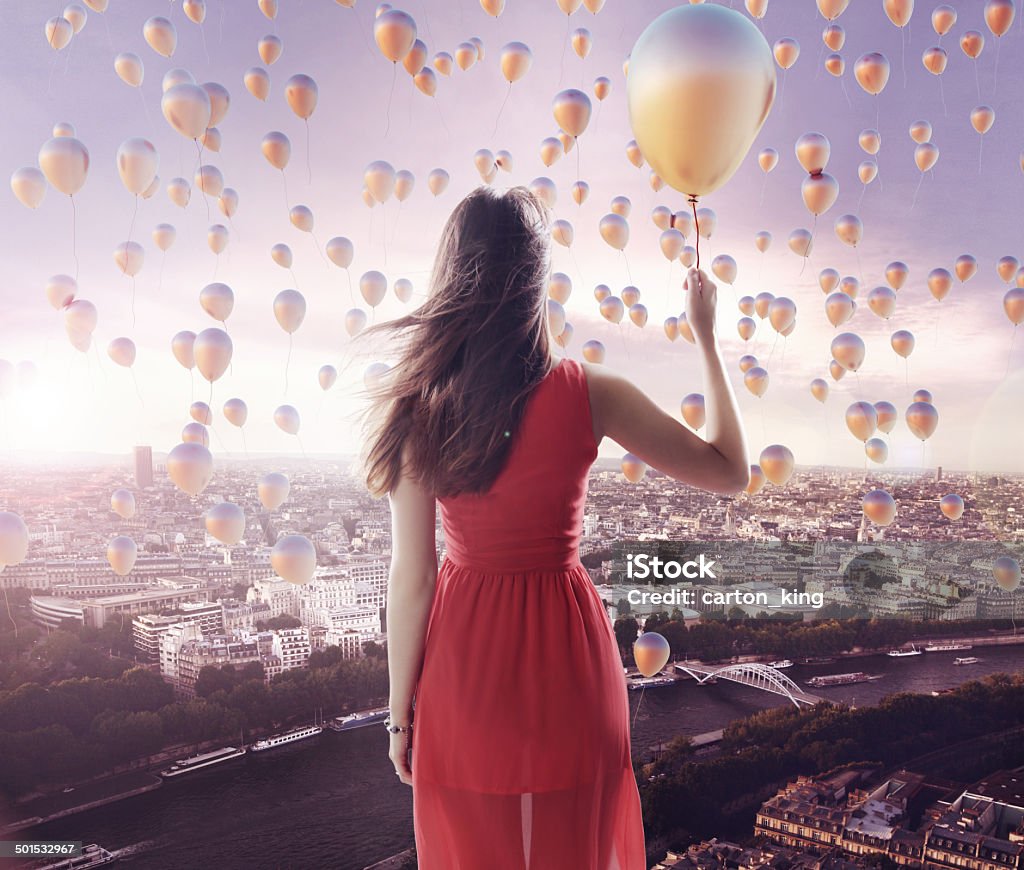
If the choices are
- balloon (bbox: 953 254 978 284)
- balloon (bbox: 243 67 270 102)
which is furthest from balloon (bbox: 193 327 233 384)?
balloon (bbox: 953 254 978 284)

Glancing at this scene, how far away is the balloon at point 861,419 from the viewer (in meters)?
2.31

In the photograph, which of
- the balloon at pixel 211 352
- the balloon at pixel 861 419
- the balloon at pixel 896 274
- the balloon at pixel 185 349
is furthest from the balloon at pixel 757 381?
the balloon at pixel 185 349

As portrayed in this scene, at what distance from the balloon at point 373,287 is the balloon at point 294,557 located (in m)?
0.68

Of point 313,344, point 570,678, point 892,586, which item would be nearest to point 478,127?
point 313,344

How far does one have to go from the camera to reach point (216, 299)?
2184 millimetres

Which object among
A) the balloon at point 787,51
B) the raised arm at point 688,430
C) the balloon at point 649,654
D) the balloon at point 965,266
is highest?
the balloon at point 787,51

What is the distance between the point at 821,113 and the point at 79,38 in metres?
3.53

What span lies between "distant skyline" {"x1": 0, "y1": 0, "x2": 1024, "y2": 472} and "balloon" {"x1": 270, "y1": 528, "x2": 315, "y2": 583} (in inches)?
32.1

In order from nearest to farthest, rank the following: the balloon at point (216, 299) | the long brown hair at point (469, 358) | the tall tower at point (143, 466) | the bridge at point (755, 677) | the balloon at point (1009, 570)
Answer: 1. the long brown hair at point (469, 358)
2. the balloon at point (216, 299)
3. the balloon at point (1009, 570)
4. the tall tower at point (143, 466)
5. the bridge at point (755, 677)

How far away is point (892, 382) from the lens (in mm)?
3699

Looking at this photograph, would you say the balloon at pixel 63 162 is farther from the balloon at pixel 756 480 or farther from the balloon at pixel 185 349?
the balloon at pixel 756 480

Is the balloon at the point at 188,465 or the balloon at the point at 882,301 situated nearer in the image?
the balloon at the point at 188,465

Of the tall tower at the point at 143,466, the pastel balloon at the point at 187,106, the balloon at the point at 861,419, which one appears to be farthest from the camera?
the tall tower at the point at 143,466

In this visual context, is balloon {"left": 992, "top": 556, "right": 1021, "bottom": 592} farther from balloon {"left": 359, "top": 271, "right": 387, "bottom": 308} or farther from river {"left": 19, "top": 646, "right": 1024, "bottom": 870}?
balloon {"left": 359, "top": 271, "right": 387, "bottom": 308}
